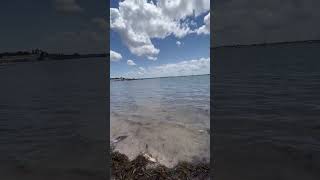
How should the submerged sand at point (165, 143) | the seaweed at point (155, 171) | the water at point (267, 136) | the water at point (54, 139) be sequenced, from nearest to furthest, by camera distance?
the seaweed at point (155, 171) < the submerged sand at point (165, 143) < the water at point (267, 136) < the water at point (54, 139)

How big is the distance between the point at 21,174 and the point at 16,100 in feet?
23.7

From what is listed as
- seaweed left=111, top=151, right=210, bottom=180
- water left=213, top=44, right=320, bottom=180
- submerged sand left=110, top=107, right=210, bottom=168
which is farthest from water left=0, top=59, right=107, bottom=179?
water left=213, top=44, right=320, bottom=180

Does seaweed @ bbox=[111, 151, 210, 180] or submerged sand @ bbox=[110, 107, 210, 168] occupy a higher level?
submerged sand @ bbox=[110, 107, 210, 168]

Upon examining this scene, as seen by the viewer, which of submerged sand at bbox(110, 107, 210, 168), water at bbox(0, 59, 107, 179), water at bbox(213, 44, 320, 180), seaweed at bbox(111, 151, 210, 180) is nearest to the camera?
seaweed at bbox(111, 151, 210, 180)

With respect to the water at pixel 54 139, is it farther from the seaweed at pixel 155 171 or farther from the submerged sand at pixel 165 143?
the submerged sand at pixel 165 143

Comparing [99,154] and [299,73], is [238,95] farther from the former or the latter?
[299,73]

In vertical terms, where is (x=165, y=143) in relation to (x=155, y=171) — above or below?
above

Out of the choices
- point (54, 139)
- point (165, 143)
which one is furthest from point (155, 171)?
point (54, 139)

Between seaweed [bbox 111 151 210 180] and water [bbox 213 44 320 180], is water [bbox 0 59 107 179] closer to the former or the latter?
seaweed [bbox 111 151 210 180]

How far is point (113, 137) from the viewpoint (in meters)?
5.66

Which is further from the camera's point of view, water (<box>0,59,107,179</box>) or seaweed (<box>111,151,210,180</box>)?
water (<box>0,59,107,179</box>)

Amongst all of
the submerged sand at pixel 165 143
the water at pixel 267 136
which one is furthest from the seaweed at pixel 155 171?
the water at pixel 267 136

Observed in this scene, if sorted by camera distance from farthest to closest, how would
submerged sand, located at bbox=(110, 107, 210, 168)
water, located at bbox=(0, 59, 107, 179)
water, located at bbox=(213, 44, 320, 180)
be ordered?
water, located at bbox=(0, 59, 107, 179)
water, located at bbox=(213, 44, 320, 180)
submerged sand, located at bbox=(110, 107, 210, 168)

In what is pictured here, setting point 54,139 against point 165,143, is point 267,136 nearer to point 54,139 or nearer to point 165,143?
point 165,143
